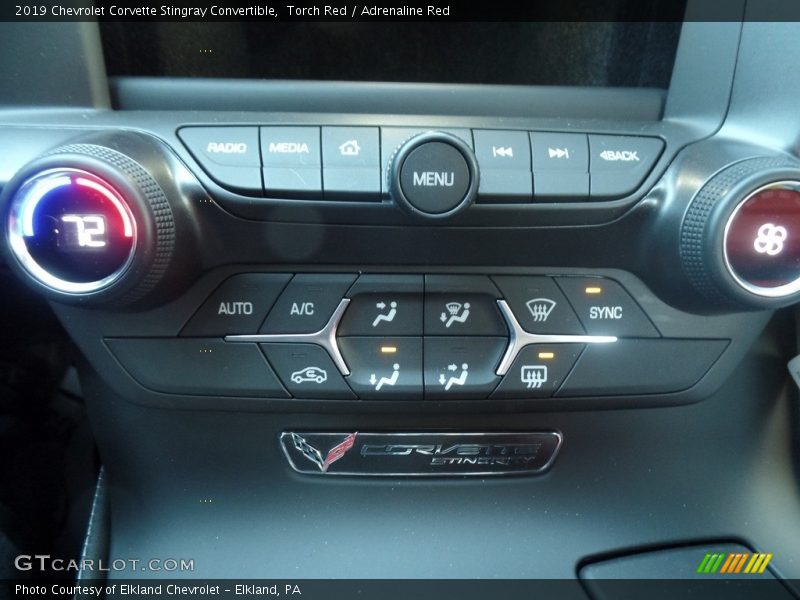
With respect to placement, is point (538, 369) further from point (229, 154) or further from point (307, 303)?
point (229, 154)

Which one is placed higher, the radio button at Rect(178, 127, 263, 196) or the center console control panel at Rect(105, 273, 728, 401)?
the radio button at Rect(178, 127, 263, 196)

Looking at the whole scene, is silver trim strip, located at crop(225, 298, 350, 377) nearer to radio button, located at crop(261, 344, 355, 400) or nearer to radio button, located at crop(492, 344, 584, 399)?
radio button, located at crop(261, 344, 355, 400)

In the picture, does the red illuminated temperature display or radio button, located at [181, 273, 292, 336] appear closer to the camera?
the red illuminated temperature display

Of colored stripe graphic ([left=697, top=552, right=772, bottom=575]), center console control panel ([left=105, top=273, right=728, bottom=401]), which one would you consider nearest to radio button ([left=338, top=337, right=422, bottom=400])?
center console control panel ([left=105, top=273, right=728, bottom=401])

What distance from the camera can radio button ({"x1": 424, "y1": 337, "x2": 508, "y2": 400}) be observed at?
0.66m

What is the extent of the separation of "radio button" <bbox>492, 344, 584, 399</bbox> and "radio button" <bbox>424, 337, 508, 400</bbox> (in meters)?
0.02

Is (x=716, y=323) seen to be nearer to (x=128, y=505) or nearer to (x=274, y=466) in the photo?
(x=274, y=466)

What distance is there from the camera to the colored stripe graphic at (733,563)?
2.39 ft

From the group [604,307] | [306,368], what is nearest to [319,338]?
[306,368]

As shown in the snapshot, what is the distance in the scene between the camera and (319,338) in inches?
25.6

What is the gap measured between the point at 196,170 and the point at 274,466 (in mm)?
308

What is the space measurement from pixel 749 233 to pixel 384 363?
336mm

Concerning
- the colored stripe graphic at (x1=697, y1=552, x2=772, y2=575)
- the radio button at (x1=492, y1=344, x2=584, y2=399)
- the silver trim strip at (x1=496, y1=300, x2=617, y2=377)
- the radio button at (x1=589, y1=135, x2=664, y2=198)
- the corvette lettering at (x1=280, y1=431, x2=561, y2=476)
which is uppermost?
the radio button at (x1=589, y1=135, x2=664, y2=198)

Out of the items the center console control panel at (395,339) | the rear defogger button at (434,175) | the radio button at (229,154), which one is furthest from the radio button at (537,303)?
the radio button at (229,154)
